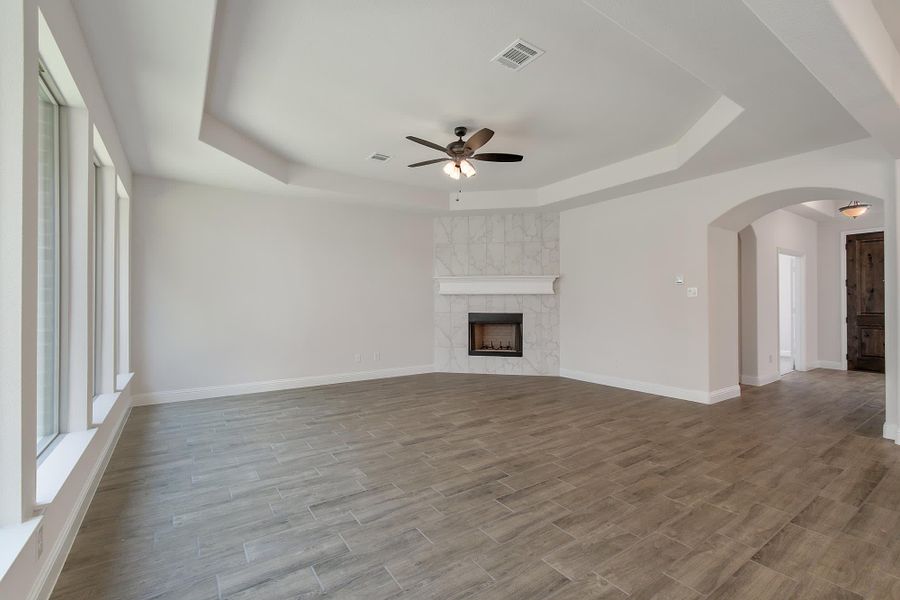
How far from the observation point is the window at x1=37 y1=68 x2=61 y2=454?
243cm

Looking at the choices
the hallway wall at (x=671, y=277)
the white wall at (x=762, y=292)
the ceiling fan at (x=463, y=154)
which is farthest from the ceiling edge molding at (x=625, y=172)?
the white wall at (x=762, y=292)

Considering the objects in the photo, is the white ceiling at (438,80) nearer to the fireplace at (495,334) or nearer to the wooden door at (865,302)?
the fireplace at (495,334)

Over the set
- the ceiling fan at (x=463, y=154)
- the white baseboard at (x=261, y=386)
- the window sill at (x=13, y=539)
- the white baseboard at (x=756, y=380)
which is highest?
the ceiling fan at (x=463, y=154)

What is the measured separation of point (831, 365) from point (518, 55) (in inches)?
341

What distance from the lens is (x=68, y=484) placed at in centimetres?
217

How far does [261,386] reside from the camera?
570 centimetres

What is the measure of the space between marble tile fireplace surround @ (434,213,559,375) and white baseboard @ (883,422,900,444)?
387cm

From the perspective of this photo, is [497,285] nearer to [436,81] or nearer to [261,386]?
[261,386]

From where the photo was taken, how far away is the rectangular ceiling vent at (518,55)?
279 cm

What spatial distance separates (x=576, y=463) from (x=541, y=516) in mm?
907

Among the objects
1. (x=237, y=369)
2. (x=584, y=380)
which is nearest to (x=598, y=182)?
(x=584, y=380)

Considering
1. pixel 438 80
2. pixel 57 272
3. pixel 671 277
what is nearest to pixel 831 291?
pixel 671 277

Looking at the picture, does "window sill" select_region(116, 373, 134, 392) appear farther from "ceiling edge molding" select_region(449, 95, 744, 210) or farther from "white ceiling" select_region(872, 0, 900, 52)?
"white ceiling" select_region(872, 0, 900, 52)

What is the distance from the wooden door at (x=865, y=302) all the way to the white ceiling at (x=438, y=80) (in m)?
4.96
